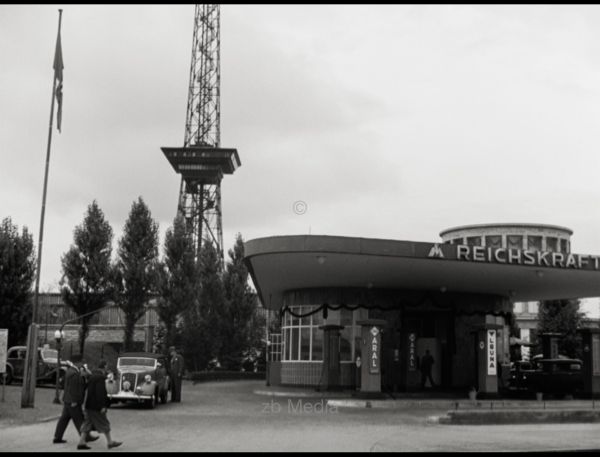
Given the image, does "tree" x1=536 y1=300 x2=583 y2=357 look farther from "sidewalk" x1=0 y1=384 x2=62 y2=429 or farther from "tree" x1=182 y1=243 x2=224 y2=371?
"sidewalk" x1=0 y1=384 x2=62 y2=429

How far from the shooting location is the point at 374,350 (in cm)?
2456

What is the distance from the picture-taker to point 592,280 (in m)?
29.8

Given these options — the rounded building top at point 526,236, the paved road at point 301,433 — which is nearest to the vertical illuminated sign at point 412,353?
the paved road at point 301,433

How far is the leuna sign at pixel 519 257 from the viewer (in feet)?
80.5

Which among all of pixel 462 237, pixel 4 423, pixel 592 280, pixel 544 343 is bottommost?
pixel 4 423

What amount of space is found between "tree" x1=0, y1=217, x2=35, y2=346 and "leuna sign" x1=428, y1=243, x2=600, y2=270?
23984mm

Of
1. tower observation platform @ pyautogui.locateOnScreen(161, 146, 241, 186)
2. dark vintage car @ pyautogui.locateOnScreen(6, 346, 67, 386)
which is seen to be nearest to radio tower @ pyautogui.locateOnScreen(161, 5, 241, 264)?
tower observation platform @ pyautogui.locateOnScreen(161, 146, 241, 186)

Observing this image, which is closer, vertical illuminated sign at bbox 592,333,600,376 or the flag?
the flag

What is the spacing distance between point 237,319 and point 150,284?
24.5 feet

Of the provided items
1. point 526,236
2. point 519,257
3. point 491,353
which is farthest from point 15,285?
point 526,236

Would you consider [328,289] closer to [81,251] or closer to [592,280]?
[592,280]

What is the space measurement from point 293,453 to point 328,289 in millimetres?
18786

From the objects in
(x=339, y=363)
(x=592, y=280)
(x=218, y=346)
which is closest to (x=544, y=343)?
(x=592, y=280)

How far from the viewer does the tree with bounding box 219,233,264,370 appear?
50.4m
